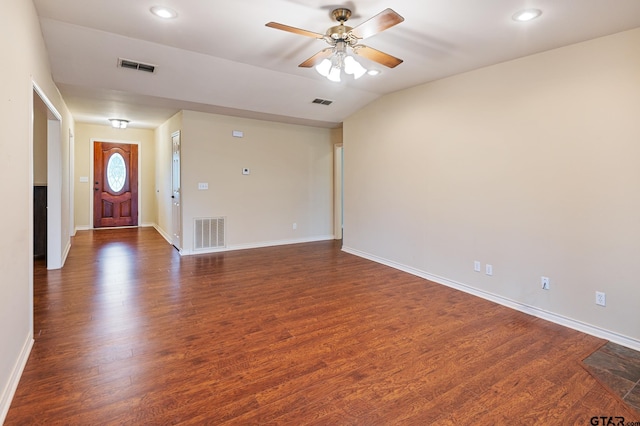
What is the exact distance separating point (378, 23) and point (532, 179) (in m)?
2.22

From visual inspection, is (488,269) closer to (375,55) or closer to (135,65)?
(375,55)

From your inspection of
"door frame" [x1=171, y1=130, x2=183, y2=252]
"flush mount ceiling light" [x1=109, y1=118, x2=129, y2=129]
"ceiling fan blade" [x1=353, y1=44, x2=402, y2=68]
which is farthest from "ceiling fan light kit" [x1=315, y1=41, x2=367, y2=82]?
"flush mount ceiling light" [x1=109, y1=118, x2=129, y2=129]

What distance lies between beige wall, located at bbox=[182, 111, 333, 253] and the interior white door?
0.42 meters

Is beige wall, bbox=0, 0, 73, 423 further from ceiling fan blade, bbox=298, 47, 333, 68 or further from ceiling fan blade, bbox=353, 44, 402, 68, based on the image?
ceiling fan blade, bbox=353, 44, 402, 68

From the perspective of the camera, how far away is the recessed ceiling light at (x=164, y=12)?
269 cm

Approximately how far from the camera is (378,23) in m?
2.34

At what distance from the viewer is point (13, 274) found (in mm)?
2090

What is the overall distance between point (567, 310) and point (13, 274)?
4.40 meters

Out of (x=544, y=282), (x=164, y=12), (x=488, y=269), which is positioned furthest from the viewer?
(x=488, y=269)

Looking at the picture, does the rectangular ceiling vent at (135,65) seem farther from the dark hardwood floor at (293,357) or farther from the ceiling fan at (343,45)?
the dark hardwood floor at (293,357)

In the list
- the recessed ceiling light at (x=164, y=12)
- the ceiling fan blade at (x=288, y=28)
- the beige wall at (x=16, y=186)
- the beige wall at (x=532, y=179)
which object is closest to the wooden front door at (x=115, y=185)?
the beige wall at (x=16, y=186)

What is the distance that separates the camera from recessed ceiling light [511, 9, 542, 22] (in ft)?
8.36

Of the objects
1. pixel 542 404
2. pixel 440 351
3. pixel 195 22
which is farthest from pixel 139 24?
pixel 542 404

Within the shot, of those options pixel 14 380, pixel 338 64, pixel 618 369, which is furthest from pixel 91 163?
pixel 618 369
